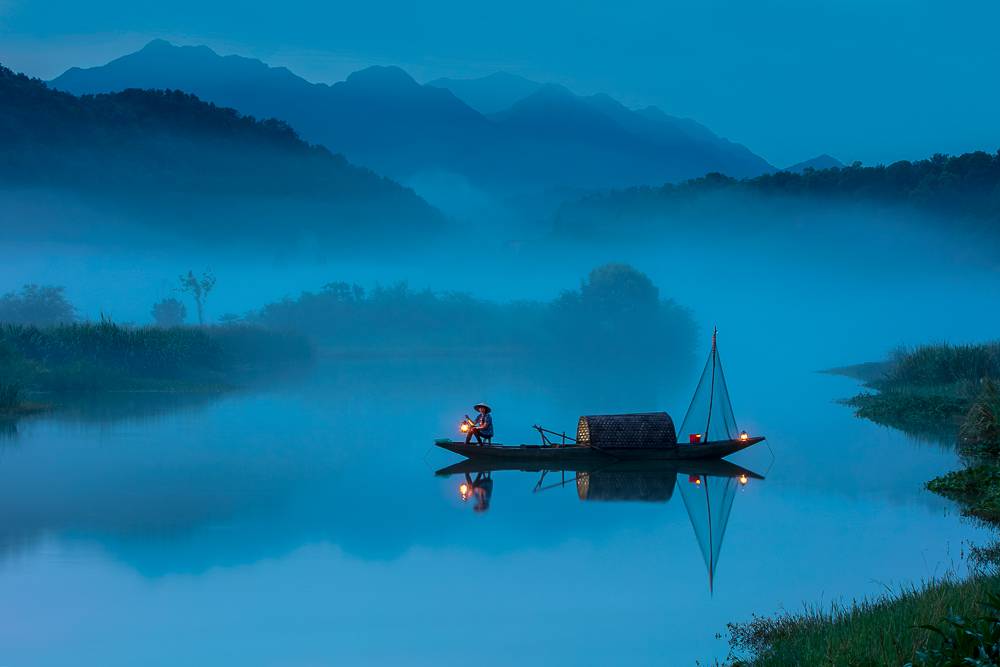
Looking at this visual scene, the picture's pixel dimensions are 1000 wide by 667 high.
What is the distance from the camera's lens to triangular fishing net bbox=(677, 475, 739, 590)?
23.2m

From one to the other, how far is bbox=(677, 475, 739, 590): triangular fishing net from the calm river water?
0.27 metres

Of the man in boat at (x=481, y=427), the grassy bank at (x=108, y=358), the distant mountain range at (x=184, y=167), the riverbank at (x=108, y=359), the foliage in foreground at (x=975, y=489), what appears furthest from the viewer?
the distant mountain range at (x=184, y=167)

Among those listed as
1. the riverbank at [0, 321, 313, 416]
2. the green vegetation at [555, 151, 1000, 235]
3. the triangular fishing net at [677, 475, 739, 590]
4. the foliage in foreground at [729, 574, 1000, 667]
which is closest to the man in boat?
the triangular fishing net at [677, 475, 739, 590]

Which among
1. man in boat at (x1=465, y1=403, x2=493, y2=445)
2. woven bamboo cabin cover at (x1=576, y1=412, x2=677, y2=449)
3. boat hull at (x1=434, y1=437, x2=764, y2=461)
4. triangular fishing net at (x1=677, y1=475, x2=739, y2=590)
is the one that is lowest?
triangular fishing net at (x1=677, y1=475, x2=739, y2=590)

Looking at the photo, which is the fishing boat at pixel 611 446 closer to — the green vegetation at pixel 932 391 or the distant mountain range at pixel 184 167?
the green vegetation at pixel 932 391

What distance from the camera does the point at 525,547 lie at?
23594 mm

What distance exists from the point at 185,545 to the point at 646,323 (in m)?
99.2

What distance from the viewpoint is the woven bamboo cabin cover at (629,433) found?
109 ft

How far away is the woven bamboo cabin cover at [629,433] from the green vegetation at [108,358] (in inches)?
1175

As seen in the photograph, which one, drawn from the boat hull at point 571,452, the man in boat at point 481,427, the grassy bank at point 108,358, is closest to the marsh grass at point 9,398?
the grassy bank at point 108,358

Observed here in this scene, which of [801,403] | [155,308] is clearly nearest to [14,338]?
[801,403]

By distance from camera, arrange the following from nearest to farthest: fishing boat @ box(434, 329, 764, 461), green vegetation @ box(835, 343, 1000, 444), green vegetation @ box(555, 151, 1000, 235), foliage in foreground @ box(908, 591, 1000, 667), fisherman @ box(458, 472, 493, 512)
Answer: foliage in foreground @ box(908, 591, 1000, 667)
fisherman @ box(458, 472, 493, 512)
fishing boat @ box(434, 329, 764, 461)
green vegetation @ box(835, 343, 1000, 444)
green vegetation @ box(555, 151, 1000, 235)

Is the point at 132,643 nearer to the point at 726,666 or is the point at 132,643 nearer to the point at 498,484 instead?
the point at 726,666

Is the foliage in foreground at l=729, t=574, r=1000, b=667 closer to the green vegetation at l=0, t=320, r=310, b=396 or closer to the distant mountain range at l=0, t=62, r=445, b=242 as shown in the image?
the green vegetation at l=0, t=320, r=310, b=396
